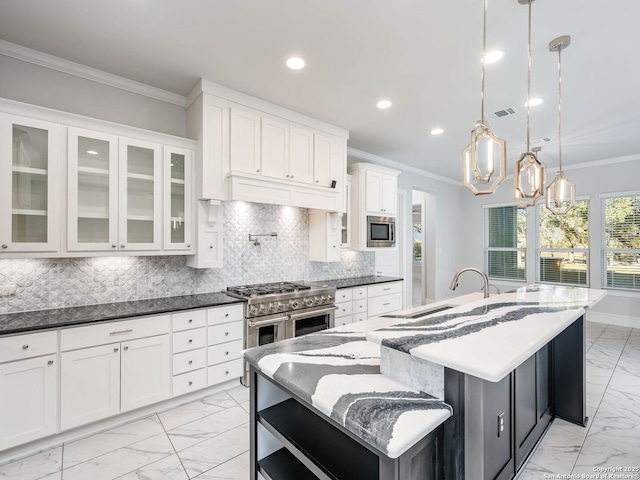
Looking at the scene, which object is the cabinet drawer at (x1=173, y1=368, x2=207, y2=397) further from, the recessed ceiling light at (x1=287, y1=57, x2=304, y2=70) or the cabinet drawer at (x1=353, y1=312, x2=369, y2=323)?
the recessed ceiling light at (x1=287, y1=57, x2=304, y2=70)

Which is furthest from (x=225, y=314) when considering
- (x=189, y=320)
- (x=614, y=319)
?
(x=614, y=319)

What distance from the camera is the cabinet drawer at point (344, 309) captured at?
3998mm

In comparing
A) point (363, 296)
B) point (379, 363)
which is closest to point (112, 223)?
point (379, 363)

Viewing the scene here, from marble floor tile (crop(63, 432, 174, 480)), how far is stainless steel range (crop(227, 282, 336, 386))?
3.32 feet

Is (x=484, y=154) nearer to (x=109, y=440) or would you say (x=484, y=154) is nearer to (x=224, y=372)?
(x=224, y=372)

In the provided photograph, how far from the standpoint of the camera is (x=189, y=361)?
9.11ft

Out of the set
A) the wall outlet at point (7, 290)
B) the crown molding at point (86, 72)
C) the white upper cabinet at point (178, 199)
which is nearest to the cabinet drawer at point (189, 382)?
the white upper cabinet at point (178, 199)

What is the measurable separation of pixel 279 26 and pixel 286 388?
7.57 feet

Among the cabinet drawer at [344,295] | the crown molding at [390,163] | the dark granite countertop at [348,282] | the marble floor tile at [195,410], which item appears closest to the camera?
the marble floor tile at [195,410]

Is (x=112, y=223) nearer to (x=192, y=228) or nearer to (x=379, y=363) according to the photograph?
(x=192, y=228)

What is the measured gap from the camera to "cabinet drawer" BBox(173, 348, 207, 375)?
271 centimetres

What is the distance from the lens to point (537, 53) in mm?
2492

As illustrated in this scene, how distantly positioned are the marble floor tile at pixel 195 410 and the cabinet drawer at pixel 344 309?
5.25 ft

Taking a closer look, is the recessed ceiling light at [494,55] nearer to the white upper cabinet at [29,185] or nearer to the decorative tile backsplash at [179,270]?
the decorative tile backsplash at [179,270]
